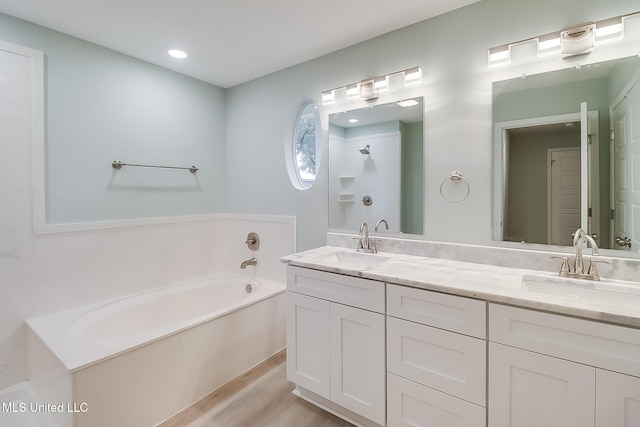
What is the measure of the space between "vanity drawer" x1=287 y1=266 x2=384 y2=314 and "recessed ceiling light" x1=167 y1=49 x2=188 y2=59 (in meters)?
1.91

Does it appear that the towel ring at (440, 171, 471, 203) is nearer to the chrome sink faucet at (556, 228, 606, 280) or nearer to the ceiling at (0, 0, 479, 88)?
the chrome sink faucet at (556, 228, 606, 280)

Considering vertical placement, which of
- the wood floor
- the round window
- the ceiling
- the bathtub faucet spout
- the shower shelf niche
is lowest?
the wood floor

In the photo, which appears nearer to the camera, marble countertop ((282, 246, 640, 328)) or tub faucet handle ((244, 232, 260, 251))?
marble countertop ((282, 246, 640, 328))

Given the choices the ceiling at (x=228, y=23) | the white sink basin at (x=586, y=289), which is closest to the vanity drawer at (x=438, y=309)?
the white sink basin at (x=586, y=289)

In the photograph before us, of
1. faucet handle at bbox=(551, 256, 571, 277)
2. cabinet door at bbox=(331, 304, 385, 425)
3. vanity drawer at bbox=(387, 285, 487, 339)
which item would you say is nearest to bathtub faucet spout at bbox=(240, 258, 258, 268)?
cabinet door at bbox=(331, 304, 385, 425)

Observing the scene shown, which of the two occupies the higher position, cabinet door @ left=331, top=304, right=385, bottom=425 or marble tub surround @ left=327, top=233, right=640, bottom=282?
marble tub surround @ left=327, top=233, right=640, bottom=282

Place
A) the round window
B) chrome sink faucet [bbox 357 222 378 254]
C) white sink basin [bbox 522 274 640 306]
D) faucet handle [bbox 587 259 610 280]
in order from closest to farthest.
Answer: white sink basin [bbox 522 274 640 306] < faucet handle [bbox 587 259 610 280] < chrome sink faucet [bbox 357 222 378 254] < the round window

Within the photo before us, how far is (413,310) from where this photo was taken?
4.67 feet

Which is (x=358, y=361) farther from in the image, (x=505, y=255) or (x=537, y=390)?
(x=505, y=255)

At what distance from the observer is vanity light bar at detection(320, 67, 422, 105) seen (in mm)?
1979

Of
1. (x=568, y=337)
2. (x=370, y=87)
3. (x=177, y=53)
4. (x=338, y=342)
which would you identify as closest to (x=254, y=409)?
(x=338, y=342)

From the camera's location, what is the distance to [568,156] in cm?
153

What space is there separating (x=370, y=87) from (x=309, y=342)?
1775mm

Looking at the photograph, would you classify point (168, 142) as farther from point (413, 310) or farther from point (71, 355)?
point (413, 310)
